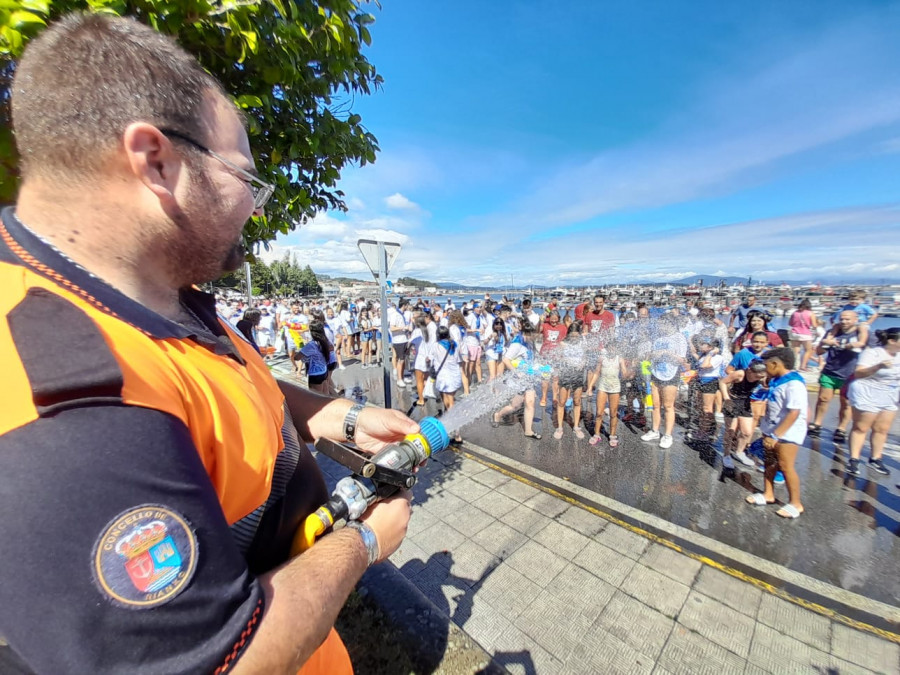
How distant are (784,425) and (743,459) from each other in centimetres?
202

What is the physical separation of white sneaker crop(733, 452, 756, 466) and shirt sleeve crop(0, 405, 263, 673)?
25.9 ft

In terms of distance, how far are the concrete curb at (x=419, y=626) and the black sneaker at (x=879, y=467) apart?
25.2 feet

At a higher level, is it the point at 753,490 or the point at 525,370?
the point at 525,370

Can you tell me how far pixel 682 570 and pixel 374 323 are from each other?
505 inches

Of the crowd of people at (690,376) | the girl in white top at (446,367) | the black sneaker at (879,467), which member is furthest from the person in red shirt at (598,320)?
the black sneaker at (879,467)

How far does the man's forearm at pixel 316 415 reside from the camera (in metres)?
1.90

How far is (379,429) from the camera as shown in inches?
73.0

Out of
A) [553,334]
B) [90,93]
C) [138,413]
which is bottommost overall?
[553,334]

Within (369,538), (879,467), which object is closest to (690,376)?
(879,467)

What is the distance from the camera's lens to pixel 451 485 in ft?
18.7

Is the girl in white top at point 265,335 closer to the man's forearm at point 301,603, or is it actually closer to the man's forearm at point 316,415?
the man's forearm at point 316,415

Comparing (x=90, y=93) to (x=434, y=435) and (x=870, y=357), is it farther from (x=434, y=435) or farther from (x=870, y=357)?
(x=870, y=357)

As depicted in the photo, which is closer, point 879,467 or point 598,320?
point 879,467

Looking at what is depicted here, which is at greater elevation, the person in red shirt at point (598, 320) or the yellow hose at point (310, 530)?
the yellow hose at point (310, 530)
